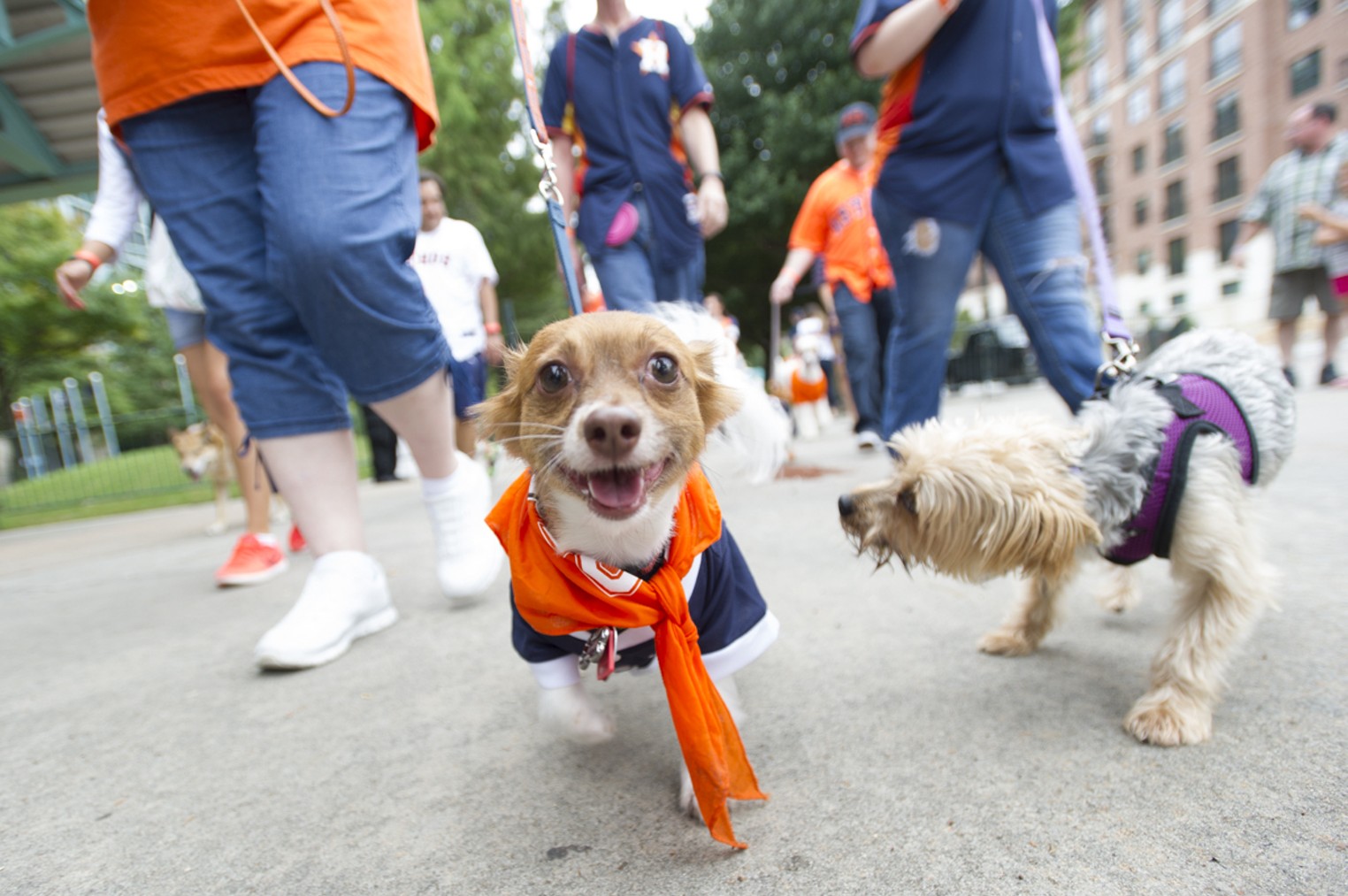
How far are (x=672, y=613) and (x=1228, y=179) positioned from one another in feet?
138

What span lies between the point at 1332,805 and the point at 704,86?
11.5ft

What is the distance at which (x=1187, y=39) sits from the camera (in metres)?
33.0

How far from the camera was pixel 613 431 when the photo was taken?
1.31 meters

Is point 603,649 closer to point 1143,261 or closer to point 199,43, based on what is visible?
point 199,43

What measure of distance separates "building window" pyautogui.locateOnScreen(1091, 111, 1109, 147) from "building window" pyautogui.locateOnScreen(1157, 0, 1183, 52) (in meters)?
4.57

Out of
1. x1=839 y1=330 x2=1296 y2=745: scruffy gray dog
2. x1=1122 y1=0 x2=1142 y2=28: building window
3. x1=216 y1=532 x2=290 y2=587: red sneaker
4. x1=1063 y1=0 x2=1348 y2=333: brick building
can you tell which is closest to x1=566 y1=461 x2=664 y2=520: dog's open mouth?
x1=839 y1=330 x2=1296 y2=745: scruffy gray dog

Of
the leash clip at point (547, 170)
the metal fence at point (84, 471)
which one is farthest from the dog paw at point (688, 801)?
the metal fence at point (84, 471)

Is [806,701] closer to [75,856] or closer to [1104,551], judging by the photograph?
[1104,551]

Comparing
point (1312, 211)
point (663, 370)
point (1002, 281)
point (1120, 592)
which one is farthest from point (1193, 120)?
point (663, 370)

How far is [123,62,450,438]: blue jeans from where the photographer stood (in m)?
2.05

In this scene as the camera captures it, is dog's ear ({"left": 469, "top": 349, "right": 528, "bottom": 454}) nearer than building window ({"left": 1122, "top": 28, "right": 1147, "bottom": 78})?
Yes

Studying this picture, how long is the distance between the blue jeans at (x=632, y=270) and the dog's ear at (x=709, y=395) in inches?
49.5

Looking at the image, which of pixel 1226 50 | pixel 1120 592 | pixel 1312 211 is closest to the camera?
pixel 1120 592

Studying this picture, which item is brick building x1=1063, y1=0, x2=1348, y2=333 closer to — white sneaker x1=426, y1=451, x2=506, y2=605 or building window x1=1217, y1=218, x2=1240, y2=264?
building window x1=1217, y1=218, x2=1240, y2=264
